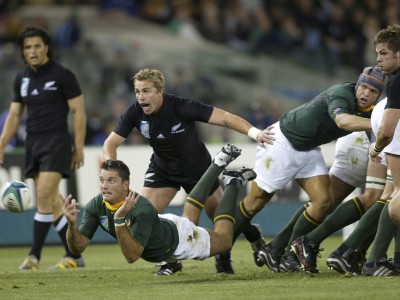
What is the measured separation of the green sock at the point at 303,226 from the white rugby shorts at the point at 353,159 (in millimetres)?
529

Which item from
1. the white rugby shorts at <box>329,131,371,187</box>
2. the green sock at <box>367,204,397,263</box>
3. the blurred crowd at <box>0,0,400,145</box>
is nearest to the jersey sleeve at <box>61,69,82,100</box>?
the white rugby shorts at <box>329,131,371,187</box>

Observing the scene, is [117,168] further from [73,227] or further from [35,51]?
[35,51]

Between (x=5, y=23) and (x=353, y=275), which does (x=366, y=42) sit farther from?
(x=353, y=275)

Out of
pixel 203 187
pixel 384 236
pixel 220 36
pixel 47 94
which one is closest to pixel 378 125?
pixel 384 236

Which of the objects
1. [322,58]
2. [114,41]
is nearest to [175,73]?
[114,41]

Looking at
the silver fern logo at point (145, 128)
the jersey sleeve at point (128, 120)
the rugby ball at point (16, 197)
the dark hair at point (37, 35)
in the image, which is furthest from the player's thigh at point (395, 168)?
the dark hair at point (37, 35)

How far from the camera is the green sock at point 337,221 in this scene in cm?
956

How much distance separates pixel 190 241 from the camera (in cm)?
879

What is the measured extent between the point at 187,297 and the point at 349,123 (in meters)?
2.22

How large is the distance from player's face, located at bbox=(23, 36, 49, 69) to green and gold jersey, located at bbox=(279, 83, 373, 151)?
3163mm

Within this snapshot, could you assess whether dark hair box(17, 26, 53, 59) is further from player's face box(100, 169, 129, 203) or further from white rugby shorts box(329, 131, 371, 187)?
white rugby shorts box(329, 131, 371, 187)

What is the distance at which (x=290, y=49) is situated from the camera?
20.6 meters

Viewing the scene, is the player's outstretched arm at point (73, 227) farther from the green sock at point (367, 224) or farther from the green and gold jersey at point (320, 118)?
the green sock at point (367, 224)

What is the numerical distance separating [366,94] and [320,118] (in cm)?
57
